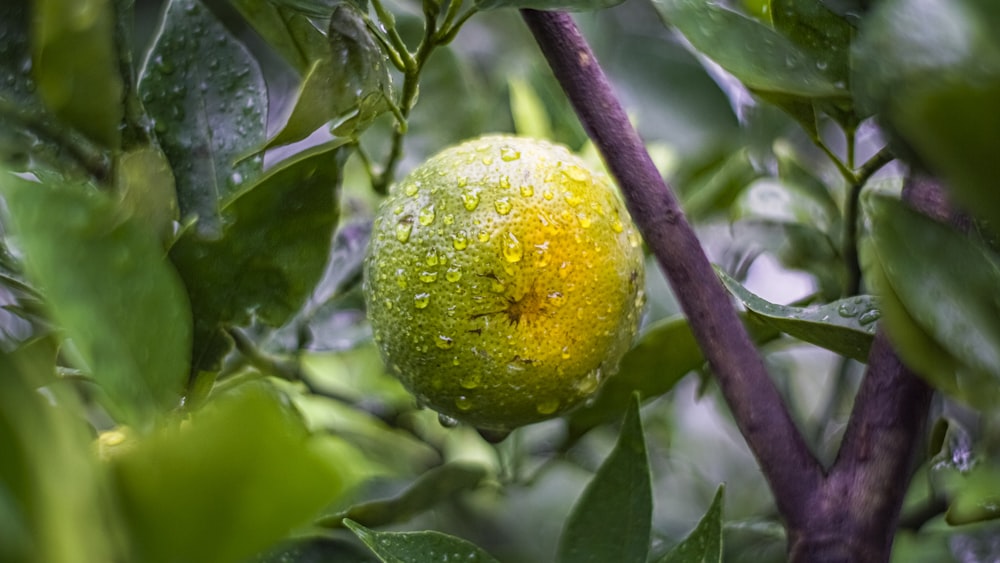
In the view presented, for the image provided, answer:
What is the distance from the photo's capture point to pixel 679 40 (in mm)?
1350

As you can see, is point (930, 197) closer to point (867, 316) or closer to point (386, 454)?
point (867, 316)

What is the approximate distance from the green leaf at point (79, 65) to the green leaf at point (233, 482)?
24 centimetres

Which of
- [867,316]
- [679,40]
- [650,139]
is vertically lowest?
[650,139]

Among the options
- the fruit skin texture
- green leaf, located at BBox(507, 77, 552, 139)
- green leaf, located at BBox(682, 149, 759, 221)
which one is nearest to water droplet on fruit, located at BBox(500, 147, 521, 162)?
the fruit skin texture

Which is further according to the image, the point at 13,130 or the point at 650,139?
the point at 650,139

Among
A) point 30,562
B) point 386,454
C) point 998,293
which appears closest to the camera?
point 30,562

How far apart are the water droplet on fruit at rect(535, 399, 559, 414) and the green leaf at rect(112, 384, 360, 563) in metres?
0.35

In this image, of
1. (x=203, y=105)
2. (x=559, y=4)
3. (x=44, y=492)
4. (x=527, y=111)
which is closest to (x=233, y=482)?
(x=44, y=492)

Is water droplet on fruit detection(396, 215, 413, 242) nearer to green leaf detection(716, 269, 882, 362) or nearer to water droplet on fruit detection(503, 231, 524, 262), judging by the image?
water droplet on fruit detection(503, 231, 524, 262)

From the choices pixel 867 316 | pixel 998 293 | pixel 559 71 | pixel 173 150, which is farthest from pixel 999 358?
pixel 173 150

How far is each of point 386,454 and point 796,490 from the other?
2.09 ft

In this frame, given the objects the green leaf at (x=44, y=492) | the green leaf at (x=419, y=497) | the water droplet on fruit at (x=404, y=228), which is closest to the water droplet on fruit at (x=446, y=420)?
the green leaf at (x=419, y=497)

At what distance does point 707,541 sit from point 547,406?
0.18 meters

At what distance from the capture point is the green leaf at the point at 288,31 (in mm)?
663
